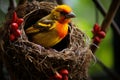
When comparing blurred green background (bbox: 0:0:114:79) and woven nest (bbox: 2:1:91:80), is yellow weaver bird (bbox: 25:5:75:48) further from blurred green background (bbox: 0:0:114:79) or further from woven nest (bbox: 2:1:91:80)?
blurred green background (bbox: 0:0:114:79)

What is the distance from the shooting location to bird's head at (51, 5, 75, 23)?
4566 mm

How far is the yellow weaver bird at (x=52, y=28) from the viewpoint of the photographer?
4.57 metres

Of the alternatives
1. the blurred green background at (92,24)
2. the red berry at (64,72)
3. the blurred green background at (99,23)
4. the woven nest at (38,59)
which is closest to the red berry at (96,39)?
the woven nest at (38,59)

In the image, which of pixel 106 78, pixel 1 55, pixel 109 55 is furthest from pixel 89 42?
pixel 109 55

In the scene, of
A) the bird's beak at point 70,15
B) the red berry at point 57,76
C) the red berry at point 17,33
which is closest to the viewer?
the red berry at point 57,76

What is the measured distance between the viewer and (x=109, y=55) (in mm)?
7238

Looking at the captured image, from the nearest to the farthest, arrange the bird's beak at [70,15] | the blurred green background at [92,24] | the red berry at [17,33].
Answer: the red berry at [17,33], the bird's beak at [70,15], the blurred green background at [92,24]

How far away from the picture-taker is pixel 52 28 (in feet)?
15.2

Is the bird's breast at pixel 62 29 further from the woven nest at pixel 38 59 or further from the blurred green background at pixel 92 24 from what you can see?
the blurred green background at pixel 92 24

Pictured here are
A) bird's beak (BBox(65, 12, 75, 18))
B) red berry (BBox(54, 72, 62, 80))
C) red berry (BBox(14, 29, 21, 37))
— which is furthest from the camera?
bird's beak (BBox(65, 12, 75, 18))

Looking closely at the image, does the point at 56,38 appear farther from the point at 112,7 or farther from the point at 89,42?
the point at 112,7

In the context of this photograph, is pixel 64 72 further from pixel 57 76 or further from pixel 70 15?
pixel 70 15

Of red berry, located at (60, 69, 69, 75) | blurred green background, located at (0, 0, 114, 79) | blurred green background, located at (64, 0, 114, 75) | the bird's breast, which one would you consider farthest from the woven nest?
blurred green background, located at (64, 0, 114, 75)

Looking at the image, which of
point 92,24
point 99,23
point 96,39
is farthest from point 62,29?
point 92,24
